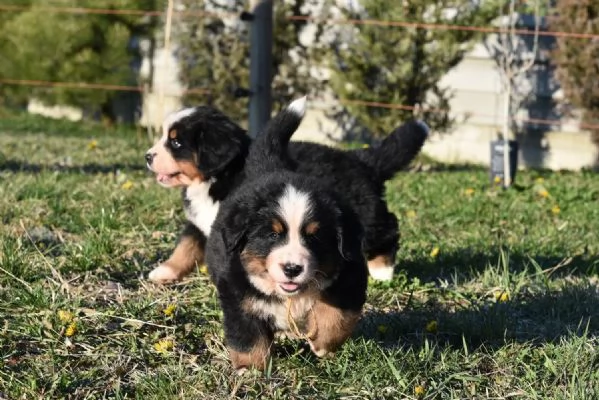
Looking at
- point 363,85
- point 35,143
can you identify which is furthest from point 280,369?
point 35,143

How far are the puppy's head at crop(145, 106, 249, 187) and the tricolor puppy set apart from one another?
1077mm

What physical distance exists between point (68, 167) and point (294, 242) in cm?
463

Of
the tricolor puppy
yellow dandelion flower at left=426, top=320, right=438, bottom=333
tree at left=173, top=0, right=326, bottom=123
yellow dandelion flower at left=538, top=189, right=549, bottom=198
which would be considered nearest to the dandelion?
yellow dandelion flower at left=426, top=320, right=438, bottom=333

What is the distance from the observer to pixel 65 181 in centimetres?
582

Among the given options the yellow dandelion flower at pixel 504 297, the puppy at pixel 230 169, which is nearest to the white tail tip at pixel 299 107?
the puppy at pixel 230 169

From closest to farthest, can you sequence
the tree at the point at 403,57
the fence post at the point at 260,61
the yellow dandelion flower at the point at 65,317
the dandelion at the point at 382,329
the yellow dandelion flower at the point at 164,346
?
the yellow dandelion flower at the point at 164,346 → the yellow dandelion flower at the point at 65,317 → the dandelion at the point at 382,329 → the fence post at the point at 260,61 → the tree at the point at 403,57

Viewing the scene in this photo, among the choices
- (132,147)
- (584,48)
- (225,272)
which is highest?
(584,48)

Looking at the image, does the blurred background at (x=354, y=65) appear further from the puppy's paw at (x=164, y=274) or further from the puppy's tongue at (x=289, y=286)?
the puppy's tongue at (x=289, y=286)

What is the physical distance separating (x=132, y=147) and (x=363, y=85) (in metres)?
2.31

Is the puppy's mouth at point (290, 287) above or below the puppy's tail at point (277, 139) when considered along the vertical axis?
below

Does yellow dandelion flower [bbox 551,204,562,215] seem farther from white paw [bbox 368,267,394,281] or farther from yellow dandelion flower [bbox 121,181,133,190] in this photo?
yellow dandelion flower [bbox 121,181,133,190]

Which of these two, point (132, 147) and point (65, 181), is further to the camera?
point (132, 147)

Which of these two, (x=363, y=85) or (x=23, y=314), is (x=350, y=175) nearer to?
(x=23, y=314)

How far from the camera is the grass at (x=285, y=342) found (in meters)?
2.72
